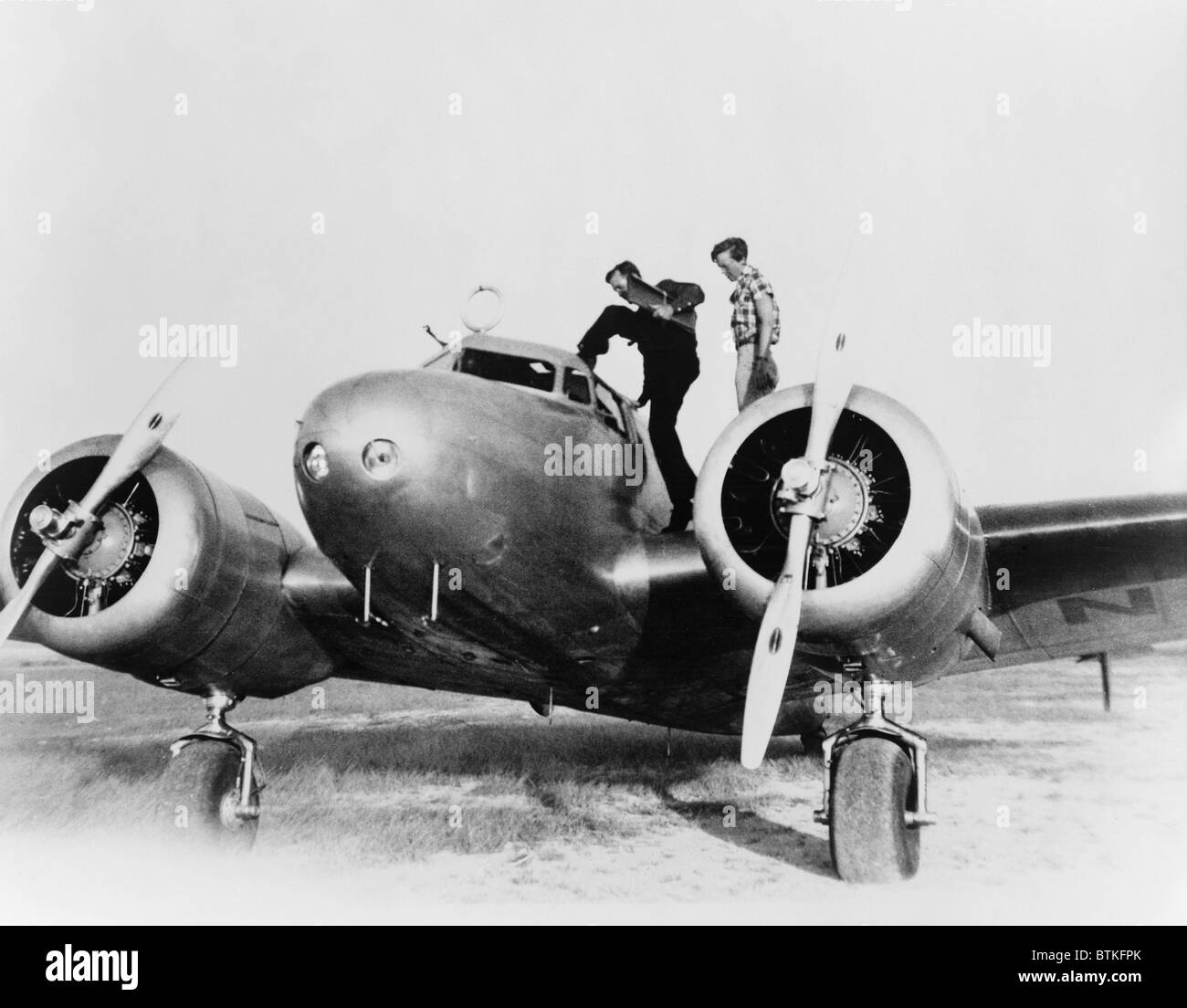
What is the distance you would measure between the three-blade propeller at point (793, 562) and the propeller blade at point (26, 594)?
13.0 feet

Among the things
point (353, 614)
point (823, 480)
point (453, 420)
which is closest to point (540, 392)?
point (453, 420)

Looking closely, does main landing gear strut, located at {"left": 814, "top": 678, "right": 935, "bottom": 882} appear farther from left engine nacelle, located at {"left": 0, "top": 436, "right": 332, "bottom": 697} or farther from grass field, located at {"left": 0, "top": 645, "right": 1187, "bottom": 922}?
left engine nacelle, located at {"left": 0, "top": 436, "right": 332, "bottom": 697}

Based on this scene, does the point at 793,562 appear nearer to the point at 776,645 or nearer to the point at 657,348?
the point at 776,645

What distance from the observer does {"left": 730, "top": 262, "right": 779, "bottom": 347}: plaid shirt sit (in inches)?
236

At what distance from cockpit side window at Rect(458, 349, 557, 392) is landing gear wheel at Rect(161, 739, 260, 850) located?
10.2ft

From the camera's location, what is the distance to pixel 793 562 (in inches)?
185

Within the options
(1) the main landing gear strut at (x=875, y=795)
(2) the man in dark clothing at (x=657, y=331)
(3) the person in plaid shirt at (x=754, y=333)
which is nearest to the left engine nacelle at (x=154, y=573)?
(2) the man in dark clothing at (x=657, y=331)

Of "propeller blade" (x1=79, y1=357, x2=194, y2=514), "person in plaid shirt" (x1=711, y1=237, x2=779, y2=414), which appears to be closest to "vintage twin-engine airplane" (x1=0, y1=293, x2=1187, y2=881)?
"propeller blade" (x1=79, y1=357, x2=194, y2=514)

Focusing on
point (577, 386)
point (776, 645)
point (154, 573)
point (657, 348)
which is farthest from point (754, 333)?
point (154, 573)

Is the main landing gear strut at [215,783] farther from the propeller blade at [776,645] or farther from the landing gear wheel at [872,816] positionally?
the landing gear wheel at [872,816]

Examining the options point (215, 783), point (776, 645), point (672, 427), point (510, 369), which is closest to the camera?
point (776, 645)

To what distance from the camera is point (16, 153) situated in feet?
22.1

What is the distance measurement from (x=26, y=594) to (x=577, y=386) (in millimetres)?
3377
